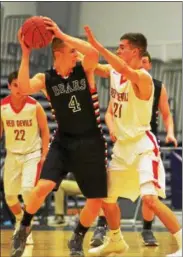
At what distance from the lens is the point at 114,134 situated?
548 cm

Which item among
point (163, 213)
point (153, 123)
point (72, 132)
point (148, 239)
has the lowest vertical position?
point (148, 239)

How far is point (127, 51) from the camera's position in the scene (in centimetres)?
534

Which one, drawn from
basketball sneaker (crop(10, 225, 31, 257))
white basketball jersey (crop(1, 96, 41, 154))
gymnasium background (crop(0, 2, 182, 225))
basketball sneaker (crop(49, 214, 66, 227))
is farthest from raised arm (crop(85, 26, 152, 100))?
gymnasium background (crop(0, 2, 182, 225))

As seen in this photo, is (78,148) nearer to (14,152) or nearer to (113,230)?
(113,230)

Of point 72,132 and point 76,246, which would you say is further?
point 76,246

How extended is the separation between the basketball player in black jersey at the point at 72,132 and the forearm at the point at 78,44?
5.8 inches

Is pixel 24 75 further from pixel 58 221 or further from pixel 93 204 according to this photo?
pixel 58 221

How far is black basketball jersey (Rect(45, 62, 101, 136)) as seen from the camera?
204 inches

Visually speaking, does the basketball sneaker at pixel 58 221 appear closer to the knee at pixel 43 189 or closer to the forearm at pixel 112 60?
the knee at pixel 43 189

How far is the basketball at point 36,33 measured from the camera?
4.82m

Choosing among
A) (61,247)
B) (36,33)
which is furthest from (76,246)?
(36,33)

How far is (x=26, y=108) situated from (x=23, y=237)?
2.54 metres

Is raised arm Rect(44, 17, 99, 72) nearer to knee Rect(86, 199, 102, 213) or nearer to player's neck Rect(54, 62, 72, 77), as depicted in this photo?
player's neck Rect(54, 62, 72, 77)

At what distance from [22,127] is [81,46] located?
2781mm
